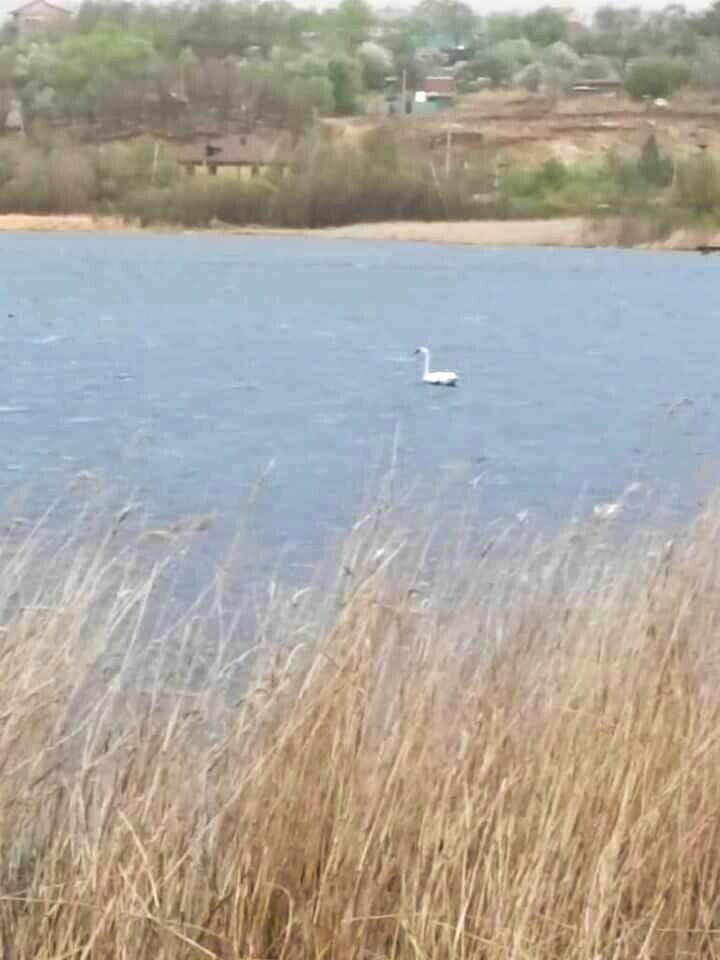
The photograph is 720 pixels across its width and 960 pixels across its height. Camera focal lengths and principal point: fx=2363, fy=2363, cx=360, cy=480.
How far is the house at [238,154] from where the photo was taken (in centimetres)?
7619

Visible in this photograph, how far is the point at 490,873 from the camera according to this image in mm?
3928

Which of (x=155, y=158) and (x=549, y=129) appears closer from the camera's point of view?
(x=155, y=158)

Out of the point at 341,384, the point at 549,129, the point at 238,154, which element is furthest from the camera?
the point at 549,129

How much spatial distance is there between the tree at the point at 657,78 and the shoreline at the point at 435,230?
32853 millimetres

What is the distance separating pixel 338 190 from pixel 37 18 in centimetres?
7911

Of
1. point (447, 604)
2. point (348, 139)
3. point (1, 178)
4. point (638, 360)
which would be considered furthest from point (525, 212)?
point (447, 604)

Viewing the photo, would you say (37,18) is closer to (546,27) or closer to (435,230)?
(546,27)

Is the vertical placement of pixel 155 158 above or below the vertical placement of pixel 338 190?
above

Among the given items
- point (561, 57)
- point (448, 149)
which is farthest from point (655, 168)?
point (561, 57)

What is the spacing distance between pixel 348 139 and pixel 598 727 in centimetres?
8110

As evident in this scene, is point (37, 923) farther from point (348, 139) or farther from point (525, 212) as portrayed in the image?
point (348, 139)

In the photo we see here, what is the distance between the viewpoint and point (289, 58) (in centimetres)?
10975

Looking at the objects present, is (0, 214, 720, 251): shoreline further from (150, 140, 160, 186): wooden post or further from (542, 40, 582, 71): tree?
(542, 40, 582, 71): tree

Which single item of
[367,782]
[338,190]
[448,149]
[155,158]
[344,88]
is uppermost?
[367,782]
